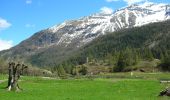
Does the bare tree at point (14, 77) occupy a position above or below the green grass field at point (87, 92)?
above

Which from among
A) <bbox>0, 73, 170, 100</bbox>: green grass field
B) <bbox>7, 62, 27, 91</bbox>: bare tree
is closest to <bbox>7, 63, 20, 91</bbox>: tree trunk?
<bbox>7, 62, 27, 91</bbox>: bare tree

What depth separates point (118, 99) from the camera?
46.9 meters

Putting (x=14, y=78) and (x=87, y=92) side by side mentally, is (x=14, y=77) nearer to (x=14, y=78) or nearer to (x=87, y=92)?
(x=14, y=78)

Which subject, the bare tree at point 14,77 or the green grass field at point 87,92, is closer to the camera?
the green grass field at point 87,92

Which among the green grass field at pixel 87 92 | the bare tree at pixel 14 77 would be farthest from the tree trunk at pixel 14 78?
the green grass field at pixel 87 92

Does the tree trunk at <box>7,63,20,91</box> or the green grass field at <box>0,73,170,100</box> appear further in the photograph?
the tree trunk at <box>7,63,20,91</box>

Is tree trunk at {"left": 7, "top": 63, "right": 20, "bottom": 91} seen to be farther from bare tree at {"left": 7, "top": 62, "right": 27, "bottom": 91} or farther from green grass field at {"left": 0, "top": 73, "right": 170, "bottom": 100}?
green grass field at {"left": 0, "top": 73, "right": 170, "bottom": 100}

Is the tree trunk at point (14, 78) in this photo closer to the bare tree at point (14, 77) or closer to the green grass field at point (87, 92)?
the bare tree at point (14, 77)

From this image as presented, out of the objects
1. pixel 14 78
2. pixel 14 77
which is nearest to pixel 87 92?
pixel 14 78

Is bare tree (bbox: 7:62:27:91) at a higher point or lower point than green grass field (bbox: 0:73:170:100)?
higher

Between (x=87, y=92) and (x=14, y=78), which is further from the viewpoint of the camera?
(x=14, y=78)

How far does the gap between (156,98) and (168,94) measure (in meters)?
1.61

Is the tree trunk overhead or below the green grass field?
overhead

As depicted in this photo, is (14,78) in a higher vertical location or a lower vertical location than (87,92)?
higher
